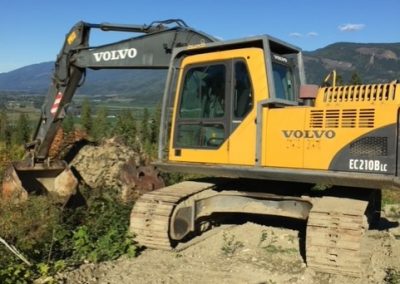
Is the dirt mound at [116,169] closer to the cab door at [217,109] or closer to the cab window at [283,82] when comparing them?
the cab door at [217,109]

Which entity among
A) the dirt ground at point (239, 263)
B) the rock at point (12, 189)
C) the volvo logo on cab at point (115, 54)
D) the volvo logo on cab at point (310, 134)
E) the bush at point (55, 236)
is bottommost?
the dirt ground at point (239, 263)

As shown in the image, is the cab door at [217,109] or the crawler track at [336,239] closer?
the crawler track at [336,239]

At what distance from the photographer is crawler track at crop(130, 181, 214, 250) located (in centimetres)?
735

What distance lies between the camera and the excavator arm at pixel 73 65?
348 inches

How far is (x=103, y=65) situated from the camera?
9281mm

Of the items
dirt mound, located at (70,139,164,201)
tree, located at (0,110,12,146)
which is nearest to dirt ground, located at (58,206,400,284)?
dirt mound, located at (70,139,164,201)

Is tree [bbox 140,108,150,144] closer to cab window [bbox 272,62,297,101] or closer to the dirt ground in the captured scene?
cab window [bbox 272,62,297,101]

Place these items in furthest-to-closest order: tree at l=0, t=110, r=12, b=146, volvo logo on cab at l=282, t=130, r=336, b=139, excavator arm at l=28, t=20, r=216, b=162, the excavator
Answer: tree at l=0, t=110, r=12, b=146 → excavator arm at l=28, t=20, r=216, b=162 → volvo logo on cab at l=282, t=130, r=336, b=139 → the excavator

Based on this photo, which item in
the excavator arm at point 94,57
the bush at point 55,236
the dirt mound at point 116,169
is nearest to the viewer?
the bush at point 55,236

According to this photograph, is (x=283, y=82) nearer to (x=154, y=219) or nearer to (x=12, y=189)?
(x=154, y=219)

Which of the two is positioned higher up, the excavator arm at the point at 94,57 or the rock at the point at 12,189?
the excavator arm at the point at 94,57

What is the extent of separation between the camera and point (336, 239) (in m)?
6.38

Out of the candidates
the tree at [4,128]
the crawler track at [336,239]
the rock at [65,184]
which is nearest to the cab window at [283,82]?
the crawler track at [336,239]

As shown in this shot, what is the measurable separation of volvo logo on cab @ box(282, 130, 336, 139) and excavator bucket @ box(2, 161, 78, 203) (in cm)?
413
